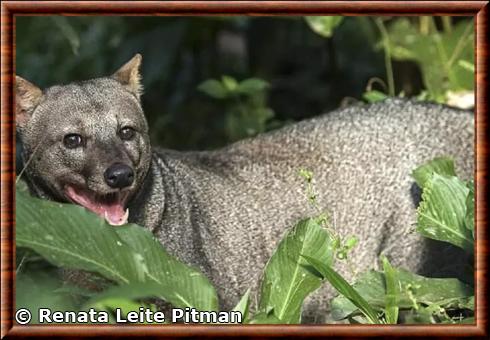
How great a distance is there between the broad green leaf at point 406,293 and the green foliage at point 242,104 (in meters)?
2.52

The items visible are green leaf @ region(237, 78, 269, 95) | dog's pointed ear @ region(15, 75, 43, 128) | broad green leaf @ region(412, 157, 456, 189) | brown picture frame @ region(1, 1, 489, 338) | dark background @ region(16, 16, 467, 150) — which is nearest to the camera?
brown picture frame @ region(1, 1, 489, 338)

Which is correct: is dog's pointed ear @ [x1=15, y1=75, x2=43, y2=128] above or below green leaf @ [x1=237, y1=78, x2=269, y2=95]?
below

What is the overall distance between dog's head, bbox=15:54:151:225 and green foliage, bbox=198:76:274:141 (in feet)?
6.85

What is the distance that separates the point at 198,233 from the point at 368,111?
4.36 feet

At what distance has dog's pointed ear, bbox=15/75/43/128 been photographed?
191 inches

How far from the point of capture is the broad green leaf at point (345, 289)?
414 cm

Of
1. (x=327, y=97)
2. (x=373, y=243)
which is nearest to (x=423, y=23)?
(x=327, y=97)

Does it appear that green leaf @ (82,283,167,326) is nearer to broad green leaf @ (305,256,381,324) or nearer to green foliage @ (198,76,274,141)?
broad green leaf @ (305,256,381,324)

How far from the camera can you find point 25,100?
490 cm

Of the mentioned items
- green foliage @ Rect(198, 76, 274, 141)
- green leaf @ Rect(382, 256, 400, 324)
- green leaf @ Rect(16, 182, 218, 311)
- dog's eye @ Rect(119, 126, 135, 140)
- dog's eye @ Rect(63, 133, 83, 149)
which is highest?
green foliage @ Rect(198, 76, 274, 141)

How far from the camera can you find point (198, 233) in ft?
17.4

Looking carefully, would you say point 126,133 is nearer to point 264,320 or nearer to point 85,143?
point 85,143

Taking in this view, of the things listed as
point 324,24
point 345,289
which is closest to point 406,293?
point 345,289

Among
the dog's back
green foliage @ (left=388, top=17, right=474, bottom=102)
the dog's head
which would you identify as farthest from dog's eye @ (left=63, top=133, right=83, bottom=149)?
green foliage @ (left=388, top=17, right=474, bottom=102)
